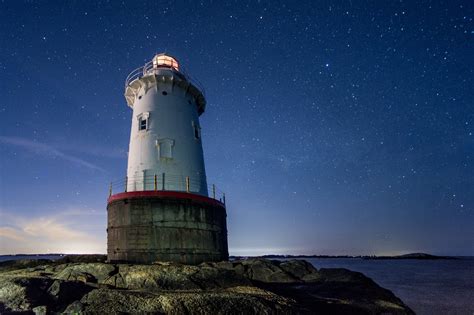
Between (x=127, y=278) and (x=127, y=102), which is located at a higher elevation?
(x=127, y=102)

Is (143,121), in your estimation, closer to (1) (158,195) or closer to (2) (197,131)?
(2) (197,131)

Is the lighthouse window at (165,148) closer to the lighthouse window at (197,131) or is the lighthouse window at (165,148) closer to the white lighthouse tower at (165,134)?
the white lighthouse tower at (165,134)

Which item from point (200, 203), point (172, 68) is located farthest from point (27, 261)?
point (172, 68)

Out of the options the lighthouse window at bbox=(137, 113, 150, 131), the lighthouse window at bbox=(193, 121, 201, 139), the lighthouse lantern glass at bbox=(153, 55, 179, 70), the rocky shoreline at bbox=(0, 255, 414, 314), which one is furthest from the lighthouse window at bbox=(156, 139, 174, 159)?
the rocky shoreline at bbox=(0, 255, 414, 314)

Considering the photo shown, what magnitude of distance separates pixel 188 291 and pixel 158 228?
247 inches

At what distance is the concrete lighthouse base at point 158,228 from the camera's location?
1453cm

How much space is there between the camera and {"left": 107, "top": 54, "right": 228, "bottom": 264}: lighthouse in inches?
580

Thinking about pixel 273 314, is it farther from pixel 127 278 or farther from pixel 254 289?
pixel 127 278

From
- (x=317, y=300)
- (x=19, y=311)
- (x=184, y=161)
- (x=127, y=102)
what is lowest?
(x=317, y=300)

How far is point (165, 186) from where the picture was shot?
16.9 meters

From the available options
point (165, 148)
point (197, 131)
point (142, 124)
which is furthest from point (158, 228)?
point (197, 131)

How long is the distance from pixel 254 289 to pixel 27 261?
46.5ft

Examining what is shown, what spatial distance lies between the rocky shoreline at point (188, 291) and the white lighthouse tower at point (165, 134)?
17.8 ft

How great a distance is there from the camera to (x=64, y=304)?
860 cm
